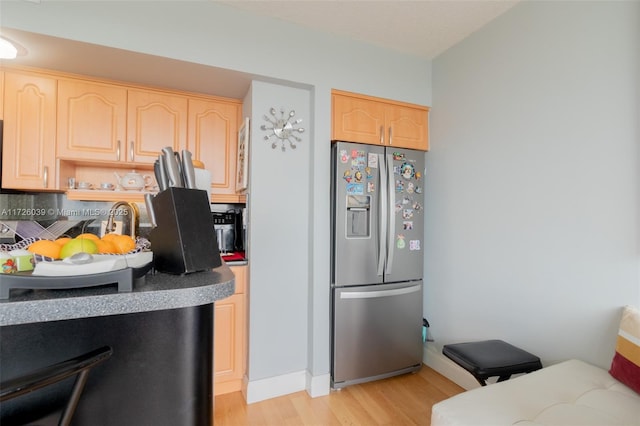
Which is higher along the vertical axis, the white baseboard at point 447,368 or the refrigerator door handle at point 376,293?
the refrigerator door handle at point 376,293

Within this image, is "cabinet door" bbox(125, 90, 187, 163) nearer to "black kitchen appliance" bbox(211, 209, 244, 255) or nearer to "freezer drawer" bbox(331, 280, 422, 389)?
"black kitchen appliance" bbox(211, 209, 244, 255)

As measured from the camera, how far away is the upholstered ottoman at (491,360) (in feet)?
4.95

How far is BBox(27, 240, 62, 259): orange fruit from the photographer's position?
0.85 m

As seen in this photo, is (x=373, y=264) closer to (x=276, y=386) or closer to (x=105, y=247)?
(x=276, y=386)

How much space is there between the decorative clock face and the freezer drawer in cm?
113

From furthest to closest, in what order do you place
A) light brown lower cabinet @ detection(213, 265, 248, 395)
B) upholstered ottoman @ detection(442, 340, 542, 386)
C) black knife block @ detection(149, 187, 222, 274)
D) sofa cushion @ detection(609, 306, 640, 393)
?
light brown lower cabinet @ detection(213, 265, 248, 395)
upholstered ottoman @ detection(442, 340, 542, 386)
sofa cushion @ detection(609, 306, 640, 393)
black knife block @ detection(149, 187, 222, 274)

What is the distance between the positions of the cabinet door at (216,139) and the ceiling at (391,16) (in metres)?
0.75

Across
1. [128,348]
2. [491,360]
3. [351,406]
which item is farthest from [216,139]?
[491,360]

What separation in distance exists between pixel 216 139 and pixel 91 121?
2.72 ft

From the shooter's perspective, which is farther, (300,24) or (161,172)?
(300,24)

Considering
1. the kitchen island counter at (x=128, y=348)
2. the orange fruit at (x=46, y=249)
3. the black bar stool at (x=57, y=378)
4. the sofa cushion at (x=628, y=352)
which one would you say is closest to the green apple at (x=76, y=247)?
the orange fruit at (x=46, y=249)

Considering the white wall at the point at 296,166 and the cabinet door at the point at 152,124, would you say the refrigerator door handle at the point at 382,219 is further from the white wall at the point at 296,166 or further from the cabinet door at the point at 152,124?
the cabinet door at the point at 152,124

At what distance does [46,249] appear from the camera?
855mm

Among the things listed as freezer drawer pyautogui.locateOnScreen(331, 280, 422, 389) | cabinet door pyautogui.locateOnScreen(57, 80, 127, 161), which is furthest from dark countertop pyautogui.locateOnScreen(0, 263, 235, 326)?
cabinet door pyautogui.locateOnScreen(57, 80, 127, 161)
